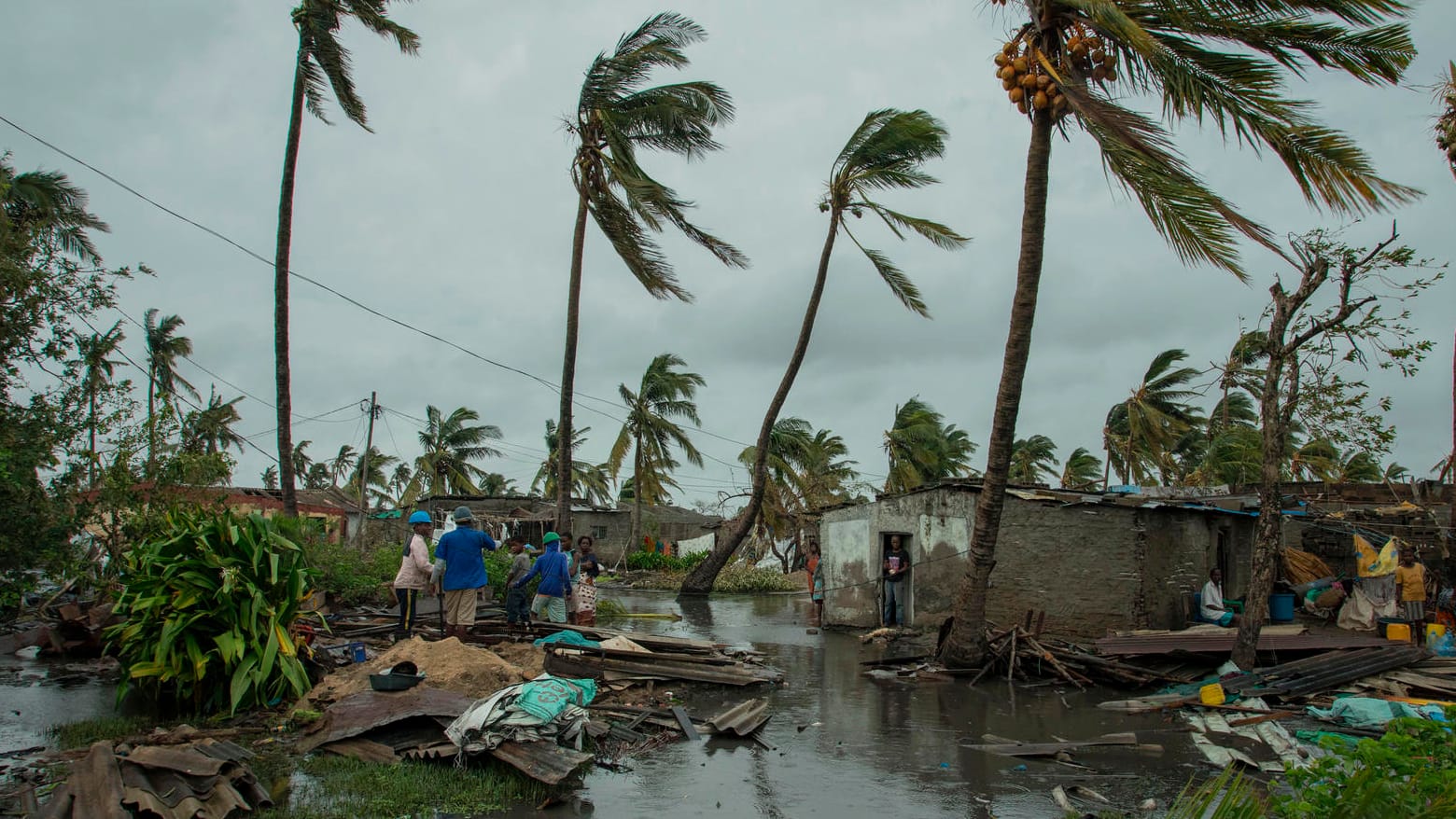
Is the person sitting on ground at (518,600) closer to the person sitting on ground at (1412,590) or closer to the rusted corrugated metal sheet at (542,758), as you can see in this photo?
the rusted corrugated metal sheet at (542,758)

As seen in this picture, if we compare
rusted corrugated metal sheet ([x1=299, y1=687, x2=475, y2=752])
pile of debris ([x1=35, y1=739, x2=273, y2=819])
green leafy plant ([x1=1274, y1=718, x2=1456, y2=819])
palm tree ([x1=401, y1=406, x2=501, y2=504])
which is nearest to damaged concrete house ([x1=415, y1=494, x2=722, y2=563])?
palm tree ([x1=401, y1=406, x2=501, y2=504])

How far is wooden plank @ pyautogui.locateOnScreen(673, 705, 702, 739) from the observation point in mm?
8055

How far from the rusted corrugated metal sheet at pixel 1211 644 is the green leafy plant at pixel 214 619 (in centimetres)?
927

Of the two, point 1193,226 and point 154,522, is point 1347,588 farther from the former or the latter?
point 154,522

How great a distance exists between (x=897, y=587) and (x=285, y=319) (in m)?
11.3

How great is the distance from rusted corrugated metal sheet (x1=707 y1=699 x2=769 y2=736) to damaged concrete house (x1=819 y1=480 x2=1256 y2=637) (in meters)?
7.00

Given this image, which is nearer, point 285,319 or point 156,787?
point 156,787

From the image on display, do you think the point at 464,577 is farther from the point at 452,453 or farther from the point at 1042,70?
the point at 452,453

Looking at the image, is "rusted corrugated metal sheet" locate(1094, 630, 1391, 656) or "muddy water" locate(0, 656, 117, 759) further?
"rusted corrugated metal sheet" locate(1094, 630, 1391, 656)

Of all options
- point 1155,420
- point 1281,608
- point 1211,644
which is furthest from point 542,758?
point 1155,420

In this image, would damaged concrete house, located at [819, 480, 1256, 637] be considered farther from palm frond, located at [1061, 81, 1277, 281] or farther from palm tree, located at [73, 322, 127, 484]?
palm tree, located at [73, 322, 127, 484]

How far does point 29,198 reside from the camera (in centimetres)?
1994

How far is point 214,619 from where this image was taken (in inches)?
319

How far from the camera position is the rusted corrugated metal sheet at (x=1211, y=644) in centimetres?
1129
